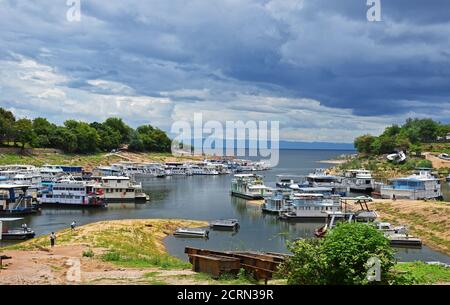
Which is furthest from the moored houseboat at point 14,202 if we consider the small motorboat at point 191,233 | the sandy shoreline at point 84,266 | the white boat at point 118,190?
the small motorboat at point 191,233

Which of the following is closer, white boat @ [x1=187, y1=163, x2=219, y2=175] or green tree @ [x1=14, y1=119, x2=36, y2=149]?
green tree @ [x1=14, y1=119, x2=36, y2=149]

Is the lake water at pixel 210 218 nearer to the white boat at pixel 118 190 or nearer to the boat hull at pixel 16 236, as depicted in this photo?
the white boat at pixel 118 190

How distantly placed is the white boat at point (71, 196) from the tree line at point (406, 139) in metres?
80.4

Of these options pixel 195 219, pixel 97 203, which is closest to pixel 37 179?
pixel 97 203

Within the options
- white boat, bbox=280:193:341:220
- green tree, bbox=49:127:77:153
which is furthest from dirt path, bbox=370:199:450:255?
green tree, bbox=49:127:77:153

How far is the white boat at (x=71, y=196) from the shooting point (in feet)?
185

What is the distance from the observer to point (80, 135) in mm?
115250

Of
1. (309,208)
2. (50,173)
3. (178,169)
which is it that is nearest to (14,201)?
(50,173)

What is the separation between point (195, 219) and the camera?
154 ft

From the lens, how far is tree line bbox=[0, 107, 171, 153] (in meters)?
98.6

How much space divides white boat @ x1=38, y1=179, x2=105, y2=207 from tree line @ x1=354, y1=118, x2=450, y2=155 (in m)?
80.4

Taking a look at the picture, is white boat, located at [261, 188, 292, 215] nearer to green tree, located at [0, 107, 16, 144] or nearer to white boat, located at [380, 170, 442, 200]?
white boat, located at [380, 170, 442, 200]

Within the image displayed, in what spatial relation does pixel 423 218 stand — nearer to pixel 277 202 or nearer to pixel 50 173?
pixel 277 202
